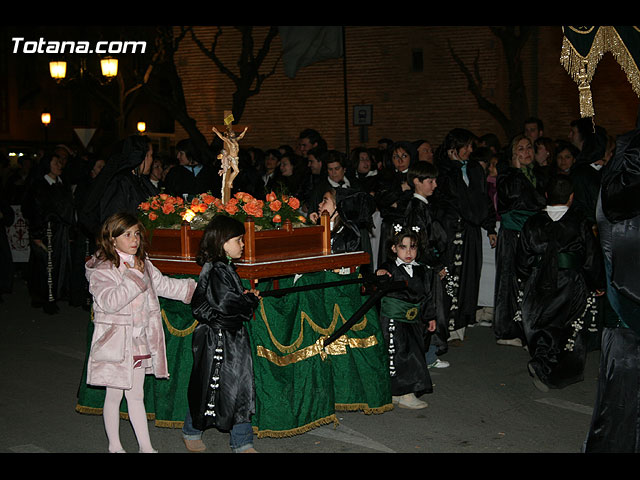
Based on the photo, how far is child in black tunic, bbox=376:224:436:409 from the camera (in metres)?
7.05

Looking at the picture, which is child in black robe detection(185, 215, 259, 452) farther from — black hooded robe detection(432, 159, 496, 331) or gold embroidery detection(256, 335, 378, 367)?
black hooded robe detection(432, 159, 496, 331)

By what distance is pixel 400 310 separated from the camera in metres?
7.06

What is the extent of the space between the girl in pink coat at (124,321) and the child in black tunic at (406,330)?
6.65 feet

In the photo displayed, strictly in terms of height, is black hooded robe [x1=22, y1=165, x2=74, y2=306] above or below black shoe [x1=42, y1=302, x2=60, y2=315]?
above

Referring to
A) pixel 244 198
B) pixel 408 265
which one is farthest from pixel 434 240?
pixel 244 198

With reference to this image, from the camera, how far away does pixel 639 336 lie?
4426mm

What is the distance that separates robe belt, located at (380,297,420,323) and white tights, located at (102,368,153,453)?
221cm

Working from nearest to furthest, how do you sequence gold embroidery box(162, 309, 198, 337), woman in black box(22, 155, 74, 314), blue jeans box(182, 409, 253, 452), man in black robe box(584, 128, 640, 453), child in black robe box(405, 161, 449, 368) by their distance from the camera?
man in black robe box(584, 128, 640, 453)
blue jeans box(182, 409, 253, 452)
gold embroidery box(162, 309, 198, 337)
child in black robe box(405, 161, 449, 368)
woman in black box(22, 155, 74, 314)

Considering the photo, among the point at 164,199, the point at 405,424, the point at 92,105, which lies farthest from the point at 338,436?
the point at 92,105

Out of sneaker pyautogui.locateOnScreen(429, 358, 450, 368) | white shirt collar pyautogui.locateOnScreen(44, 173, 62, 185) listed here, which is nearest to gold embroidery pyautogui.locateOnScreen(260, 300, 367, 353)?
sneaker pyautogui.locateOnScreen(429, 358, 450, 368)

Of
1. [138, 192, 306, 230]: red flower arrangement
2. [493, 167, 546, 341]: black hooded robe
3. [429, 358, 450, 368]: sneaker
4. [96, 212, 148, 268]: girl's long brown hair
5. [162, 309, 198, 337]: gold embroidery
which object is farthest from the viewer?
[493, 167, 546, 341]: black hooded robe

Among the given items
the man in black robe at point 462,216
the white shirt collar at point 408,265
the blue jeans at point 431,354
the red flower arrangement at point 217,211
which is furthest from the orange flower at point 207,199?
the man in black robe at point 462,216

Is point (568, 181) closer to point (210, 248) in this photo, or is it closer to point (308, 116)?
point (210, 248)

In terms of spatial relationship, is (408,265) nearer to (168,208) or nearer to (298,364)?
(298,364)
